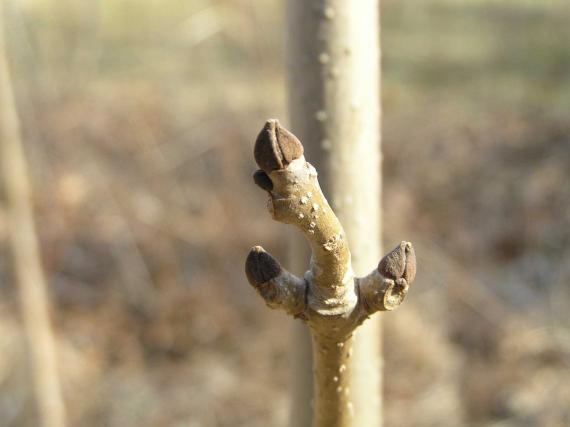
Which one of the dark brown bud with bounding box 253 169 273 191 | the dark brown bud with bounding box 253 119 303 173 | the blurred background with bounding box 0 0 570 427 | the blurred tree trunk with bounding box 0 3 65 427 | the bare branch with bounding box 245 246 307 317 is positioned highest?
the dark brown bud with bounding box 253 119 303 173

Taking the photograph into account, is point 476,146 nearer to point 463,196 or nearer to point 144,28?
point 463,196

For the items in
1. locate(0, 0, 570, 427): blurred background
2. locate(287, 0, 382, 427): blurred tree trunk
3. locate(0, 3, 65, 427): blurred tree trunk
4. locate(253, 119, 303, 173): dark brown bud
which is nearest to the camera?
locate(253, 119, 303, 173): dark brown bud

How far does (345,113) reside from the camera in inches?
26.3

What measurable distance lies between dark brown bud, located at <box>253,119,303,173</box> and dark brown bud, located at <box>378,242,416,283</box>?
0.11 m

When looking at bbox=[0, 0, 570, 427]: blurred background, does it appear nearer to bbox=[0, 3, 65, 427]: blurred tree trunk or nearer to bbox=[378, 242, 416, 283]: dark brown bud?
bbox=[0, 3, 65, 427]: blurred tree trunk

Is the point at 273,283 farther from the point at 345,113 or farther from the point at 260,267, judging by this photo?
the point at 345,113

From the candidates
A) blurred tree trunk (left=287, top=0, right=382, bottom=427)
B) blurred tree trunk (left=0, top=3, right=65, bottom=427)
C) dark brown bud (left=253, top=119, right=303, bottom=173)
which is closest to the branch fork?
dark brown bud (left=253, top=119, right=303, bottom=173)

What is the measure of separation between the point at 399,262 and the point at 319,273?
0.06 metres

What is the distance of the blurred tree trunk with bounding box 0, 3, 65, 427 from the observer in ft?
6.66

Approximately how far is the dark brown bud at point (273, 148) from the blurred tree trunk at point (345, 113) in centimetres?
31

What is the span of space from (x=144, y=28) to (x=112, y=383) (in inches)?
134

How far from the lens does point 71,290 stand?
3980 mm

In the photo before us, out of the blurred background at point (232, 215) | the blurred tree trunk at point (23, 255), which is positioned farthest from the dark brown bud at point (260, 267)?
the blurred background at point (232, 215)

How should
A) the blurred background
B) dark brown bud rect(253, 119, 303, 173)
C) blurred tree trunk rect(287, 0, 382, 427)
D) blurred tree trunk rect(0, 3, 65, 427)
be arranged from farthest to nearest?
the blurred background
blurred tree trunk rect(0, 3, 65, 427)
blurred tree trunk rect(287, 0, 382, 427)
dark brown bud rect(253, 119, 303, 173)
